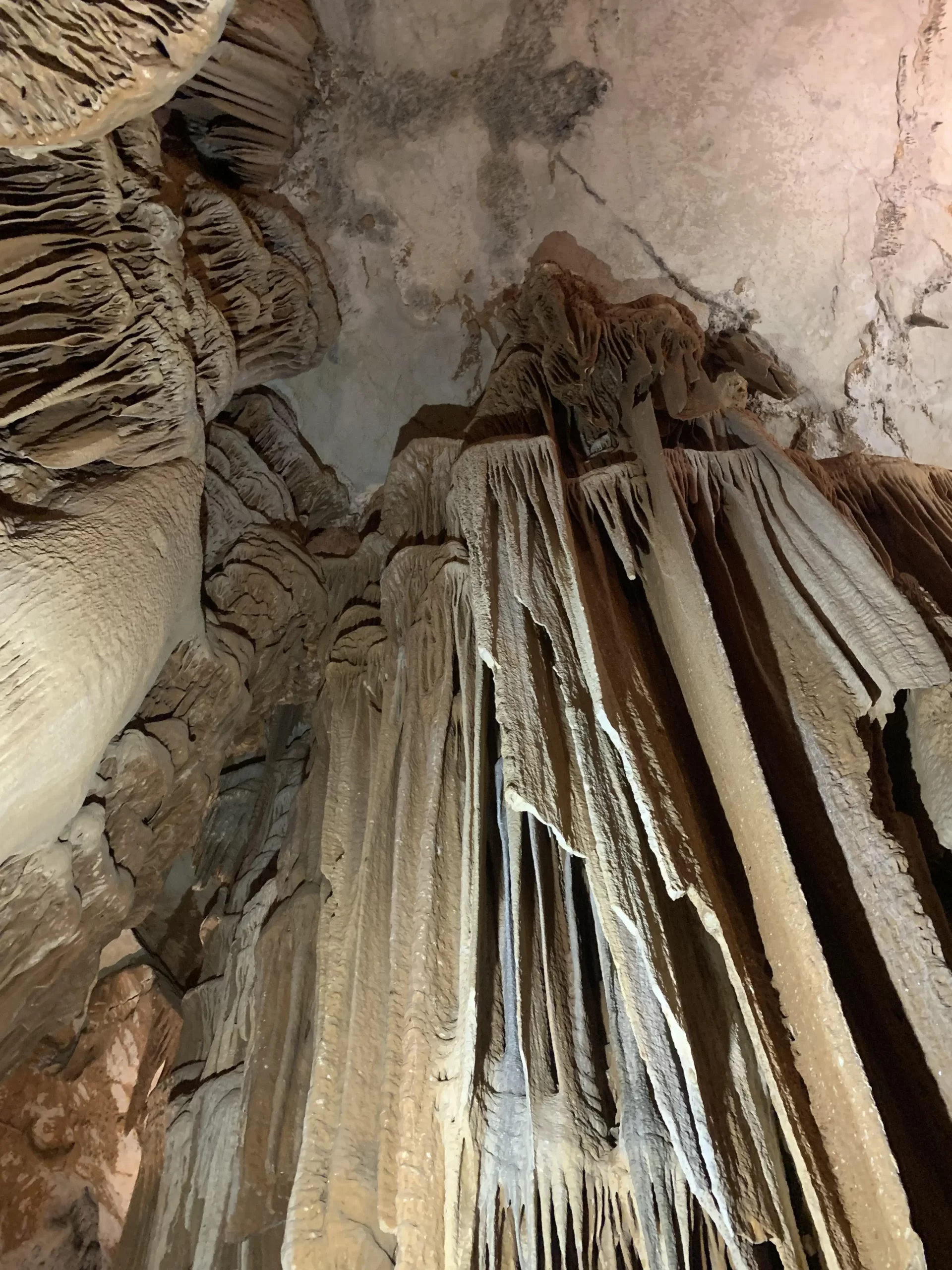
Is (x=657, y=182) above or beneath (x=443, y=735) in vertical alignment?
above

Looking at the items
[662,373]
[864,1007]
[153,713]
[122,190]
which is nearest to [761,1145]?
[864,1007]

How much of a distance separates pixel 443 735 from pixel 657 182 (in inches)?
86.0

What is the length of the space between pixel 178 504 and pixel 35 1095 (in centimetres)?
235

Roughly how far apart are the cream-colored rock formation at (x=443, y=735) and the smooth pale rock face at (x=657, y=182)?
0.09 feet

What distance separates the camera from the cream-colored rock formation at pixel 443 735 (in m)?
1.69

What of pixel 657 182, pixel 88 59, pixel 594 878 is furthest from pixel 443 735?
pixel 657 182

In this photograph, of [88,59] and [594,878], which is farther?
[594,878]

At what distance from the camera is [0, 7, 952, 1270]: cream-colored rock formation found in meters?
1.69

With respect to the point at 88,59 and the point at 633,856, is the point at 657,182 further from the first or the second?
the point at 633,856

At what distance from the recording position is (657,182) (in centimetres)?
312

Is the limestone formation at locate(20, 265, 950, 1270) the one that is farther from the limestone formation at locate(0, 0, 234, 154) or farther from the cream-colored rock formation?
the limestone formation at locate(0, 0, 234, 154)

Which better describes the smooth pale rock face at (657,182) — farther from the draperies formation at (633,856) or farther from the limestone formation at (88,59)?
the limestone formation at (88,59)

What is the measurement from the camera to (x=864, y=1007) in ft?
5.80

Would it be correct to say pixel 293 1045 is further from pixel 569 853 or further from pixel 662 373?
pixel 662 373
